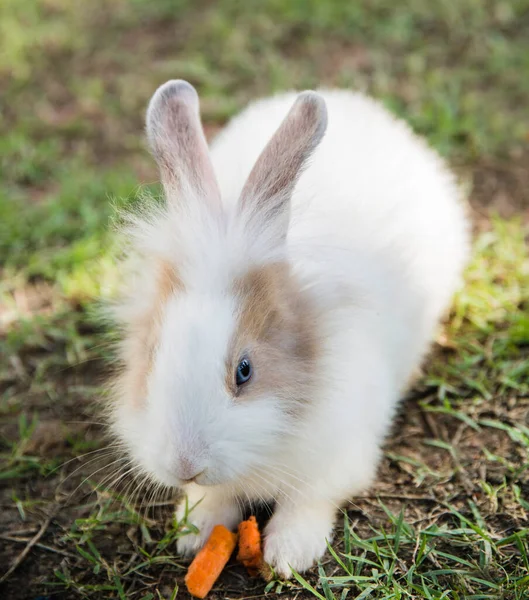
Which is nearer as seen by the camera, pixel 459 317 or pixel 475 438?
pixel 475 438

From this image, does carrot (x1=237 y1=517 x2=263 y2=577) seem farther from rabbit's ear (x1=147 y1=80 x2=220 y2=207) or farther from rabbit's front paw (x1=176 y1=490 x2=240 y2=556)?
rabbit's ear (x1=147 y1=80 x2=220 y2=207)

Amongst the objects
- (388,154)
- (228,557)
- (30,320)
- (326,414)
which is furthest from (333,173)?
(30,320)

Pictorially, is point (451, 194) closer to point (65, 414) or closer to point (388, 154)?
point (388, 154)

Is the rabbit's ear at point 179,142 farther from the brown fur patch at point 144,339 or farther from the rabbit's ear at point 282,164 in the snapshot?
the brown fur patch at point 144,339

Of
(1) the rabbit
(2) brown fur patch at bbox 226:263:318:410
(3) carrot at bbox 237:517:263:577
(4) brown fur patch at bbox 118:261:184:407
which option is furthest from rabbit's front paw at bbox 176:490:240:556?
(2) brown fur patch at bbox 226:263:318:410

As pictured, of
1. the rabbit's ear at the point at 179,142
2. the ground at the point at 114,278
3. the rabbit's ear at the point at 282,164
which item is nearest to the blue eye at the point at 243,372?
the rabbit's ear at the point at 282,164

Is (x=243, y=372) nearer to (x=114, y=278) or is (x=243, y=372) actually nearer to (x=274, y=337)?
(x=274, y=337)
